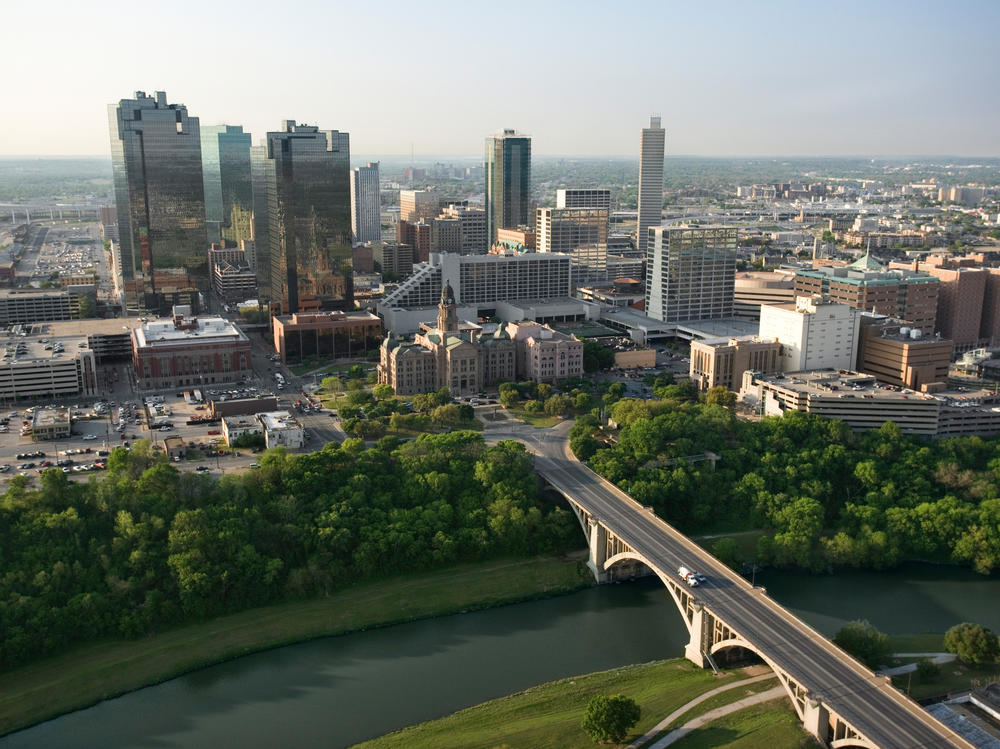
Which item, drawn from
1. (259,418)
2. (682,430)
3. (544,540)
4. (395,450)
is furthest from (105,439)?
(682,430)

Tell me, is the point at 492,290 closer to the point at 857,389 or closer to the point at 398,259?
the point at 398,259

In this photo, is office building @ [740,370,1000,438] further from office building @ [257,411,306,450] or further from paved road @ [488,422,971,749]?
office building @ [257,411,306,450]

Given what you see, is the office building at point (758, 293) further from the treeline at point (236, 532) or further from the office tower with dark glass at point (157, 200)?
the office tower with dark glass at point (157, 200)

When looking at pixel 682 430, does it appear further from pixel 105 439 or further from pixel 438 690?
pixel 105 439

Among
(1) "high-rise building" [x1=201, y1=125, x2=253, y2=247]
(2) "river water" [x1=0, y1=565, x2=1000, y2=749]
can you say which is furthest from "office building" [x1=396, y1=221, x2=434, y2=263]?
(2) "river water" [x1=0, y1=565, x2=1000, y2=749]

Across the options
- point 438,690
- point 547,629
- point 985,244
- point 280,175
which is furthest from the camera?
point 985,244

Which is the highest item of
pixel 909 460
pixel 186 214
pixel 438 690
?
pixel 186 214

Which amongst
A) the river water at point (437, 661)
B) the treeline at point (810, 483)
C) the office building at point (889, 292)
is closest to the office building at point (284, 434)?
the treeline at point (810, 483)

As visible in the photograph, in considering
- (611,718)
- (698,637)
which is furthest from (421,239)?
(611,718)
